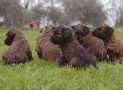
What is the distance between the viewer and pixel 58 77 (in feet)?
27.4

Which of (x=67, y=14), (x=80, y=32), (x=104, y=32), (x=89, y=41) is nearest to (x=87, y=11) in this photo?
(x=67, y=14)

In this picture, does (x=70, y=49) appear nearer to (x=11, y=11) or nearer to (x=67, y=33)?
(x=67, y=33)

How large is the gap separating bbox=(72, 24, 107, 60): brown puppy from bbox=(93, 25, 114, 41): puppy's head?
1.13ft

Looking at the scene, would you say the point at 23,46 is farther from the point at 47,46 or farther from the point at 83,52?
the point at 83,52

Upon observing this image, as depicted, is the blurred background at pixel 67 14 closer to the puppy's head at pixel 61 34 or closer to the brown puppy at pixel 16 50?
the brown puppy at pixel 16 50

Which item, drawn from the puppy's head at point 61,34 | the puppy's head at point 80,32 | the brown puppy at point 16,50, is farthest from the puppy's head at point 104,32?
the puppy's head at point 61,34

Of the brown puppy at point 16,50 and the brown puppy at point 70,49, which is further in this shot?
the brown puppy at point 16,50

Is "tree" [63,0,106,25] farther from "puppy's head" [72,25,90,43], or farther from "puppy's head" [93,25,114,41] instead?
"puppy's head" [72,25,90,43]

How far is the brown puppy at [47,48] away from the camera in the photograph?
10.6 meters

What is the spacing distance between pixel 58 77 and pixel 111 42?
302 cm

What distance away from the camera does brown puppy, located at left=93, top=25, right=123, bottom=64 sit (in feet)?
35.1

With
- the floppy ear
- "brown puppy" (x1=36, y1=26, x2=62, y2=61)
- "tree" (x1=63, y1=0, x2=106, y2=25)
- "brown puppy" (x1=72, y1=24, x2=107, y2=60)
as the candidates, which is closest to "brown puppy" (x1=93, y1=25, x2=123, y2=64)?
"brown puppy" (x1=72, y1=24, x2=107, y2=60)

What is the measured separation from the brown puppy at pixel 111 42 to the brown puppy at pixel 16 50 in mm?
1736

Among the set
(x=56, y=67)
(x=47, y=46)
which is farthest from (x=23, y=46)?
(x=56, y=67)
